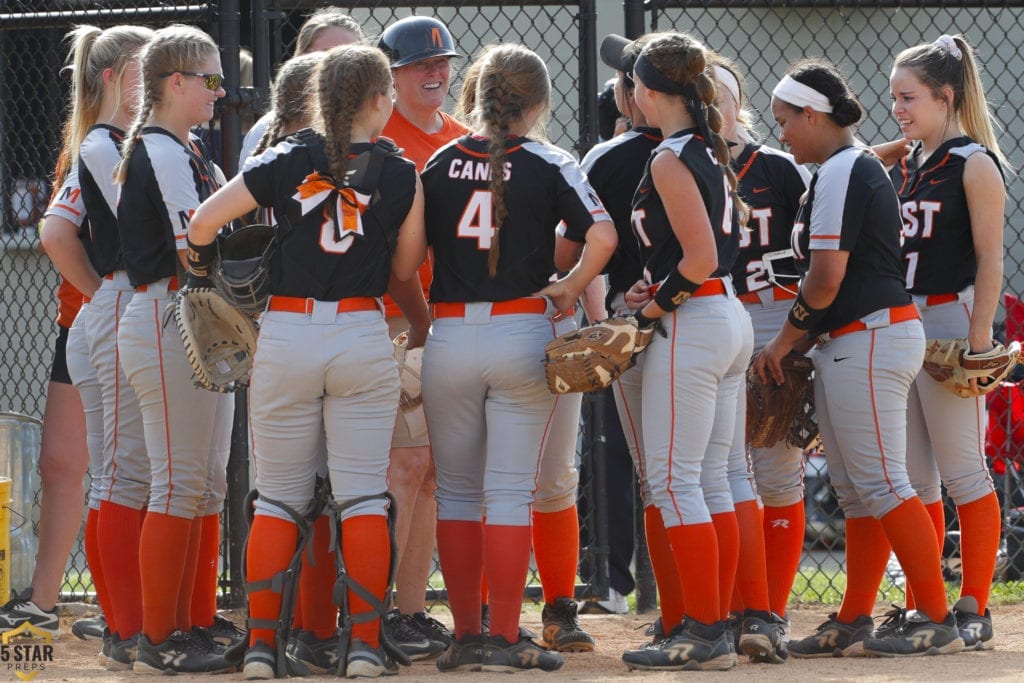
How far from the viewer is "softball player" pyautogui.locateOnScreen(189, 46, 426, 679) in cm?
385

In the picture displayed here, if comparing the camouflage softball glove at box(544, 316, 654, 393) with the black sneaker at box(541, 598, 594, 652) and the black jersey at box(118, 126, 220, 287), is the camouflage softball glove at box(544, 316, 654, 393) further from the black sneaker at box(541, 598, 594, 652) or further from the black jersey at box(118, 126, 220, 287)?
the black jersey at box(118, 126, 220, 287)

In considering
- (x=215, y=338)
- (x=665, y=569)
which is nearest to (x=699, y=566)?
(x=665, y=569)

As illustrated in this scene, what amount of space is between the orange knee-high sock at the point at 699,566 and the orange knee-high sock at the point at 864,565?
69 centimetres

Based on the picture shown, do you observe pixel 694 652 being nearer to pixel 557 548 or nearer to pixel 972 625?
pixel 557 548

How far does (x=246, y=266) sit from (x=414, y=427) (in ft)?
3.08

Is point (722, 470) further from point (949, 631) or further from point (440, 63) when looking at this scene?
point (440, 63)

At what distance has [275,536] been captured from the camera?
394cm

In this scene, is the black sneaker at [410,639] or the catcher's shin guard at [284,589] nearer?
the catcher's shin guard at [284,589]

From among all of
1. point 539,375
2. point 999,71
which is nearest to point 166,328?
point 539,375

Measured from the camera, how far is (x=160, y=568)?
4133 millimetres

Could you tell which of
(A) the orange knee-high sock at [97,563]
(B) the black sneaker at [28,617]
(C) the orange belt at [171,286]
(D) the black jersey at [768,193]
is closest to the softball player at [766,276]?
(D) the black jersey at [768,193]

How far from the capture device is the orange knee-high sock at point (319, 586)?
4.09m

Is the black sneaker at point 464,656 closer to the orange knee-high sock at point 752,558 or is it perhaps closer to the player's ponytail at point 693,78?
the orange knee-high sock at point 752,558

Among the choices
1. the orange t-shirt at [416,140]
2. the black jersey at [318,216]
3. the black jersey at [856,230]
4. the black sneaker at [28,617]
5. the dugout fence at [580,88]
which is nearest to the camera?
the black jersey at [318,216]
